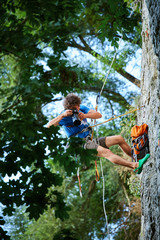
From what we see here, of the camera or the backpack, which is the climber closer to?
the camera

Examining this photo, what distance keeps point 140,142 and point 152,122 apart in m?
0.37

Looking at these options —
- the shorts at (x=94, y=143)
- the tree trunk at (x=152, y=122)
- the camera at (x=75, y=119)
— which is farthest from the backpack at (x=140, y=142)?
A: the camera at (x=75, y=119)

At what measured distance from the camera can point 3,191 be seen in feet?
7.04

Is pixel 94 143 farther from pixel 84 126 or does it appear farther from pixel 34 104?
pixel 34 104

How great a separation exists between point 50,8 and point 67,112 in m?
1.97

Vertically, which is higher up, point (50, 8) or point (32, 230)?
point (32, 230)

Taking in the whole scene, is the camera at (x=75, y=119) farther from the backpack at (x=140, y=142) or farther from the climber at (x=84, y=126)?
the backpack at (x=140, y=142)

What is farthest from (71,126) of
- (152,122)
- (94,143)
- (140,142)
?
(152,122)

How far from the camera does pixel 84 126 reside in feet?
13.2

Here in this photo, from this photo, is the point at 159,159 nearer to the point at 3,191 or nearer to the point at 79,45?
the point at 3,191

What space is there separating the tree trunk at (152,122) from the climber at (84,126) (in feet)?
0.79

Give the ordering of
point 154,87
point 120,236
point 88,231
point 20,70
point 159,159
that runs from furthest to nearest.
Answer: point 88,231 → point 120,236 → point 154,87 → point 159,159 → point 20,70

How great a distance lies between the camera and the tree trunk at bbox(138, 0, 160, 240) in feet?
8.86

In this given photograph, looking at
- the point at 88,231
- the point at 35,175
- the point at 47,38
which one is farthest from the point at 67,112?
the point at 88,231
